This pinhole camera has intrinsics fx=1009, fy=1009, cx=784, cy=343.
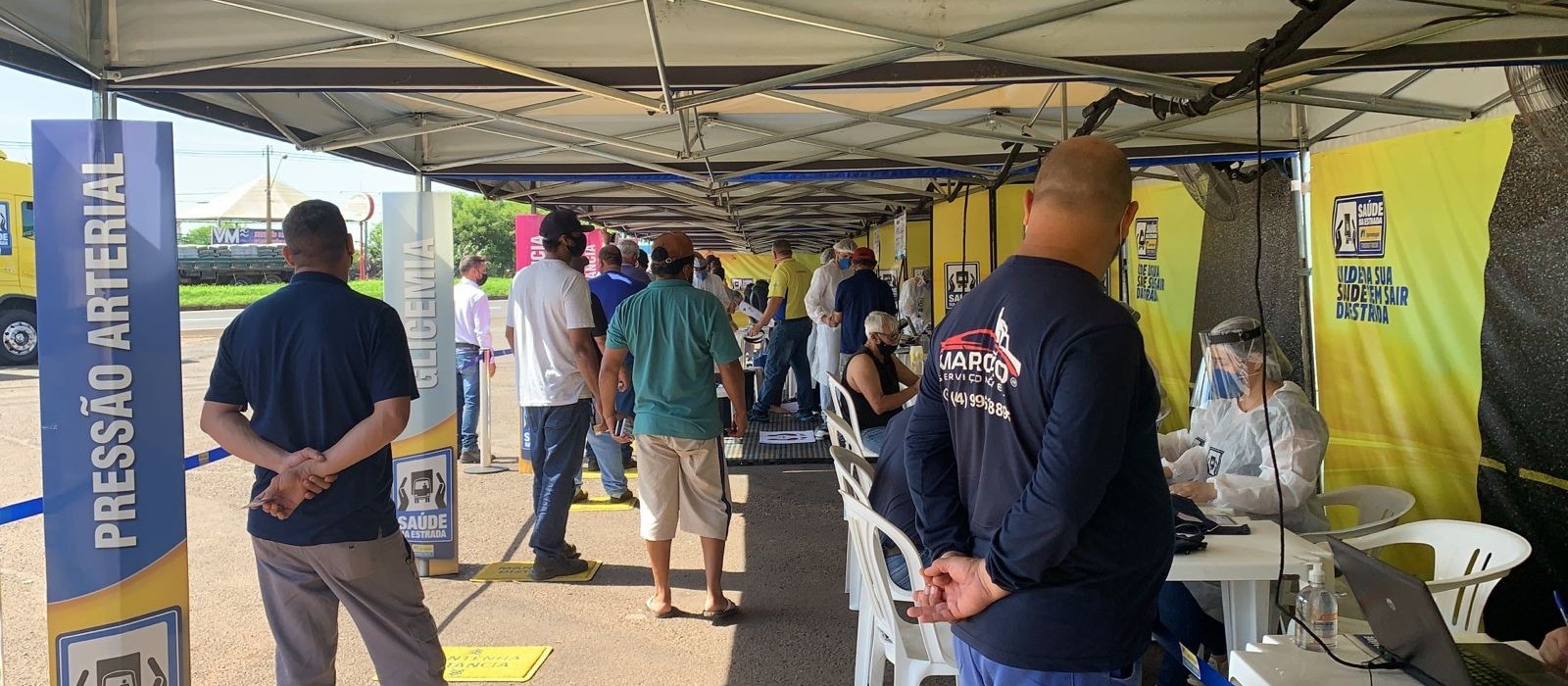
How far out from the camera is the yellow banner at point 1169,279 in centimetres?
696

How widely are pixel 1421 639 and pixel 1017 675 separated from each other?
768mm

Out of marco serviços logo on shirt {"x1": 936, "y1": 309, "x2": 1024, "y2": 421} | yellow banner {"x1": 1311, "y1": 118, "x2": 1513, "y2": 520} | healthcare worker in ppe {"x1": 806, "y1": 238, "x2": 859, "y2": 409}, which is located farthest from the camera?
healthcare worker in ppe {"x1": 806, "y1": 238, "x2": 859, "y2": 409}

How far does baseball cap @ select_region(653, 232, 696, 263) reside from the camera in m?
4.36

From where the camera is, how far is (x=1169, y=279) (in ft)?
23.8

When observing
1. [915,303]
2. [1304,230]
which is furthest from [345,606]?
[915,303]

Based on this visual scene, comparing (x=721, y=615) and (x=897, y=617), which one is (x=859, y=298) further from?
(x=897, y=617)

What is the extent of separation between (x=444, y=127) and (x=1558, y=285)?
443 cm

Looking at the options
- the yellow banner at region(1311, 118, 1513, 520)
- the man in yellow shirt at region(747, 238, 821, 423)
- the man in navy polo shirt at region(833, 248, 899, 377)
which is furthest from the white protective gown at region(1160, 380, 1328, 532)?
the man in yellow shirt at region(747, 238, 821, 423)

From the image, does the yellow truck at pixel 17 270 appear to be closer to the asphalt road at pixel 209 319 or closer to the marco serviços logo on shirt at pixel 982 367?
the asphalt road at pixel 209 319

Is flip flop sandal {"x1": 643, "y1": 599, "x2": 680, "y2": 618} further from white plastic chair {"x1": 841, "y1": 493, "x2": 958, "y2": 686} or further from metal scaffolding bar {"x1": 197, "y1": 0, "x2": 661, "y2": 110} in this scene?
metal scaffolding bar {"x1": 197, "y1": 0, "x2": 661, "y2": 110}

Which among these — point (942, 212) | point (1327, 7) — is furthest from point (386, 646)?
point (942, 212)

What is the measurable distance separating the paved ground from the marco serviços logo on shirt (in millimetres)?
2348

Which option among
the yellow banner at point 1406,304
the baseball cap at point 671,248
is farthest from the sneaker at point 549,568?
the yellow banner at point 1406,304

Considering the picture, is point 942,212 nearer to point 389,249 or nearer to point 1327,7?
point 389,249
